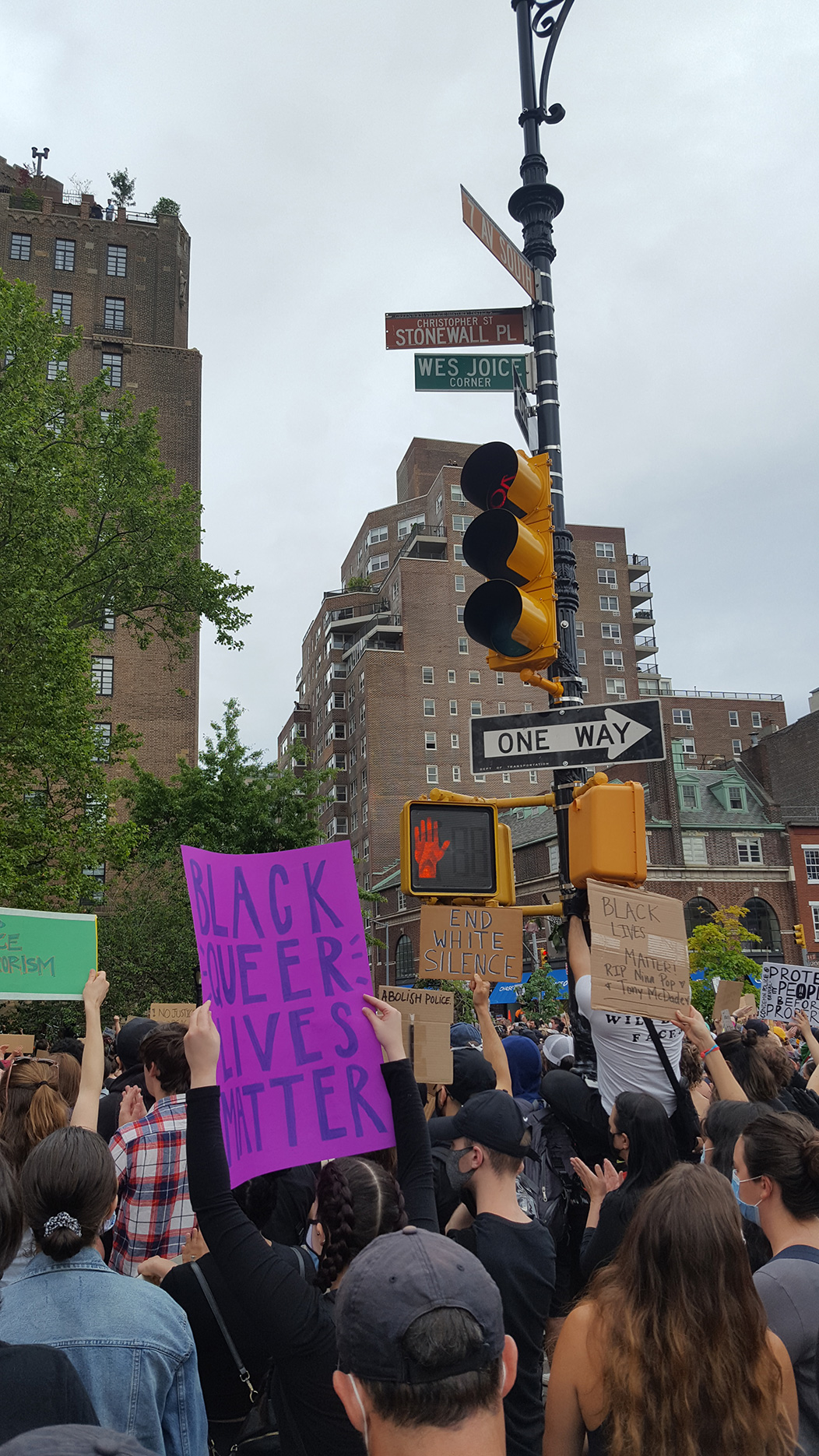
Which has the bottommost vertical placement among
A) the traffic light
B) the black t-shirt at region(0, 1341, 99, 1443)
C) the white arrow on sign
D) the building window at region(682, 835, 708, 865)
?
the black t-shirt at region(0, 1341, 99, 1443)

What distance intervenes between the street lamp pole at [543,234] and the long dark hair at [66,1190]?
4207mm

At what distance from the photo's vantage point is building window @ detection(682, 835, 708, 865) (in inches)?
2165

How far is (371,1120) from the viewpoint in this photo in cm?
318

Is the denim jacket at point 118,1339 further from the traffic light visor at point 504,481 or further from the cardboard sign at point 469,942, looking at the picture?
the traffic light visor at point 504,481

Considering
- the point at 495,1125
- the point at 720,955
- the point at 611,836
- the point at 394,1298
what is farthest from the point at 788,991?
the point at 720,955

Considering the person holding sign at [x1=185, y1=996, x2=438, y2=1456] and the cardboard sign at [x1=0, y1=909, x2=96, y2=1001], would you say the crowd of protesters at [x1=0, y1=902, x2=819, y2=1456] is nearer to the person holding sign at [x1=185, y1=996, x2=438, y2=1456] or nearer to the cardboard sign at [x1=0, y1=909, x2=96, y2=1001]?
the person holding sign at [x1=185, y1=996, x2=438, y2=1456]

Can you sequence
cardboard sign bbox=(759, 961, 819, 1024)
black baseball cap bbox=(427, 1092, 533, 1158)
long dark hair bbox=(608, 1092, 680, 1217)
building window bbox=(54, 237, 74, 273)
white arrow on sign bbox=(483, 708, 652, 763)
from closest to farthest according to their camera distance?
black baseball cap bbox=(427, 1092, 533, 1158) → long dark hair bbox=(608, 1092, 680, 1217) → white arrow on sign bbox=(483, 708, 652, 763) → cardboard sign bbox=(759, 961, 819, 1024) → building window bbox=(54, 237, 74, 273)

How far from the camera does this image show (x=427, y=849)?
587 cm

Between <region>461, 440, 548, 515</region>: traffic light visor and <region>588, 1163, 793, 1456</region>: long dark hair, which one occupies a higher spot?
<region>461, 440, 548, 515</region>: traffic light visor

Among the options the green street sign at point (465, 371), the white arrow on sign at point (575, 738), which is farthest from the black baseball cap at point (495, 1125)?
the green street sign at point (465, 371)

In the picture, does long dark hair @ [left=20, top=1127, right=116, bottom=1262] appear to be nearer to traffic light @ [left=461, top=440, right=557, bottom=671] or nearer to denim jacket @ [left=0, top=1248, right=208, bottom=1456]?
denim jacket @ [left=0, top=1248, right=208, bottom=1456]

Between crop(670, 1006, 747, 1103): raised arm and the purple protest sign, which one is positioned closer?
the purple protest sign

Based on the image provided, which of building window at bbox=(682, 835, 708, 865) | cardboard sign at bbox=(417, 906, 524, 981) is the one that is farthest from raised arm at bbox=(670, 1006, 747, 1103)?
building window at bbox=(682, 835, 708, 865)

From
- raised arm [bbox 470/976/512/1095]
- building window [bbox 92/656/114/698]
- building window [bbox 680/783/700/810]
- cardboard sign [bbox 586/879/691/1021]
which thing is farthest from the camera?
building window [bbox 680/783/700/810]
